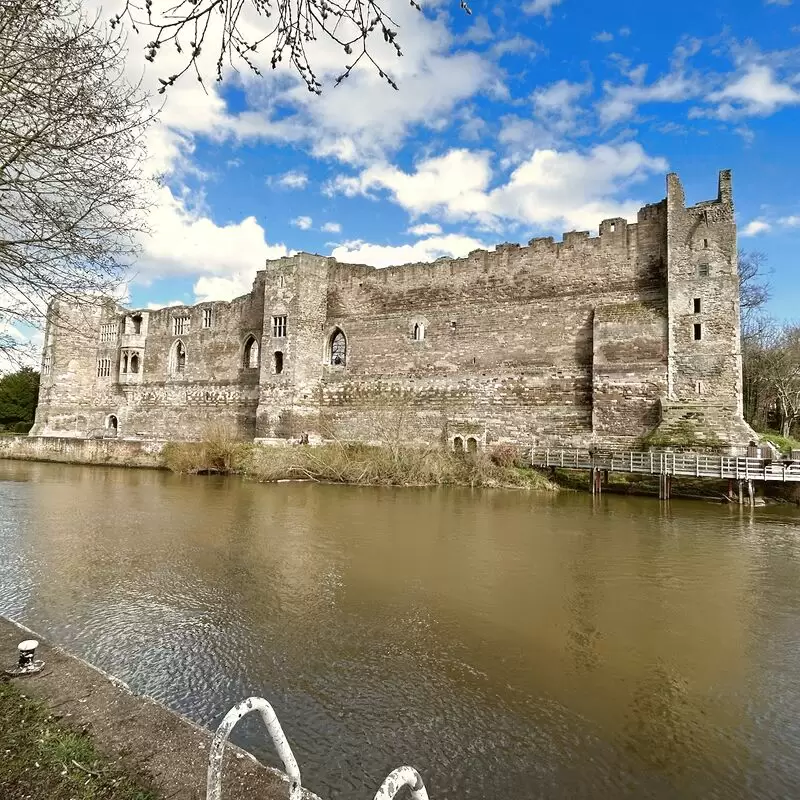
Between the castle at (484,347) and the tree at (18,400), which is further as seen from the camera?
the tree at (18,400)

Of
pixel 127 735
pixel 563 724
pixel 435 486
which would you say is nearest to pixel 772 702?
pixel 563 724

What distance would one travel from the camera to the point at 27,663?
3.59 meters

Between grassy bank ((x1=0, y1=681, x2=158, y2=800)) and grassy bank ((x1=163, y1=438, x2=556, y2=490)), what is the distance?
17.3m

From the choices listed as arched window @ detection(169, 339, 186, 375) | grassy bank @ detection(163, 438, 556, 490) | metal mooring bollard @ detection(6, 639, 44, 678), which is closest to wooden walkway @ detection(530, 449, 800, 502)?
grassy bank @ detection(163, 438, 556, 490)

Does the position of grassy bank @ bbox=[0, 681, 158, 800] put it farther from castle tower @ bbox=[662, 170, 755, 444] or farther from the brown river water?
castle tower @ bbox=[662, 170, 755, 444]

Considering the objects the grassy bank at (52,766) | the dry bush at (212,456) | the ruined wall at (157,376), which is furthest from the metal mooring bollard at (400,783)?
the ruined wall at (157,376)

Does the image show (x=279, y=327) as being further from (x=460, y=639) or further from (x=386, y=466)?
(x=460, y=639)

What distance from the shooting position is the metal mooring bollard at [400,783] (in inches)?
65.0

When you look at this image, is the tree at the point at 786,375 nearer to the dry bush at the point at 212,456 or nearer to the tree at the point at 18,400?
the dry bush at the point at 212,456

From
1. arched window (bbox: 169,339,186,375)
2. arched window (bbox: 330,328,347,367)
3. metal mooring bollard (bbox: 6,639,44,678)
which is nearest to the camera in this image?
metal mooring bollard (bbox: 6,639,44,678)

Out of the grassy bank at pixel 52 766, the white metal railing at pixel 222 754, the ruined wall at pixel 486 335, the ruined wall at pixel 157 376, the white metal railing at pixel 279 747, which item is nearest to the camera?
the white metal railing at pixel 279 747

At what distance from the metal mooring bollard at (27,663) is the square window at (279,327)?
75.5 feet

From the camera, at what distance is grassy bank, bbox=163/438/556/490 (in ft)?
65.7

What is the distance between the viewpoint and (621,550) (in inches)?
391
